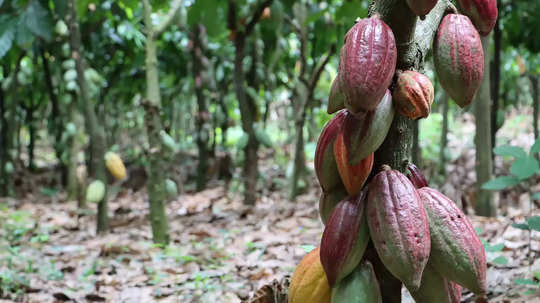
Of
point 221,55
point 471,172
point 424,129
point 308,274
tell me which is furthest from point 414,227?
point 424,129

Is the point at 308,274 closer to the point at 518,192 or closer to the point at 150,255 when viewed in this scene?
the point at 150,255

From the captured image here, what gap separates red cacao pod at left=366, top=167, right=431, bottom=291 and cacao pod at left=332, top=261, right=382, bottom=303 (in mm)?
44

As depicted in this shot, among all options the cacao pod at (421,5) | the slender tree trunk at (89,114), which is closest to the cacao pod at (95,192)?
the slender tree trunk at (89,114)

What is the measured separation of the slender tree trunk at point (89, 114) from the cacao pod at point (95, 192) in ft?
0.11

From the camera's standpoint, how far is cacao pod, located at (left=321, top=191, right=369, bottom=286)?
653 millimetres

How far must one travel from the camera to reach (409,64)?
2.25 ft

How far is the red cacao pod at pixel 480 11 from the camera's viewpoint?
66 centimetres

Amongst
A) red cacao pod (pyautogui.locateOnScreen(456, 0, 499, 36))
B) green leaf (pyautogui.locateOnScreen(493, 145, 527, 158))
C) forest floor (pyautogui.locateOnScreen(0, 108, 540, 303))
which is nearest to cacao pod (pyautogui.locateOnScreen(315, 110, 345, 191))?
red cacao pod (pyautogui.locateOnScreen(456, 0, 499, 36))

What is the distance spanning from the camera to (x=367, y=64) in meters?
0.59

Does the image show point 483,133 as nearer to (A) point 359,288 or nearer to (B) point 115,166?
(A) point 359,288

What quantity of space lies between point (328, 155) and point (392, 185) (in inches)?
4.0

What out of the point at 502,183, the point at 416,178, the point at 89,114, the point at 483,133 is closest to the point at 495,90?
the point at 483,133

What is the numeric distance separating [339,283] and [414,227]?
128 mm

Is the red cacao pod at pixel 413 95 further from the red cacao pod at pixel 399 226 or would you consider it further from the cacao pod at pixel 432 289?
the cacao pod at pixel 432 289
